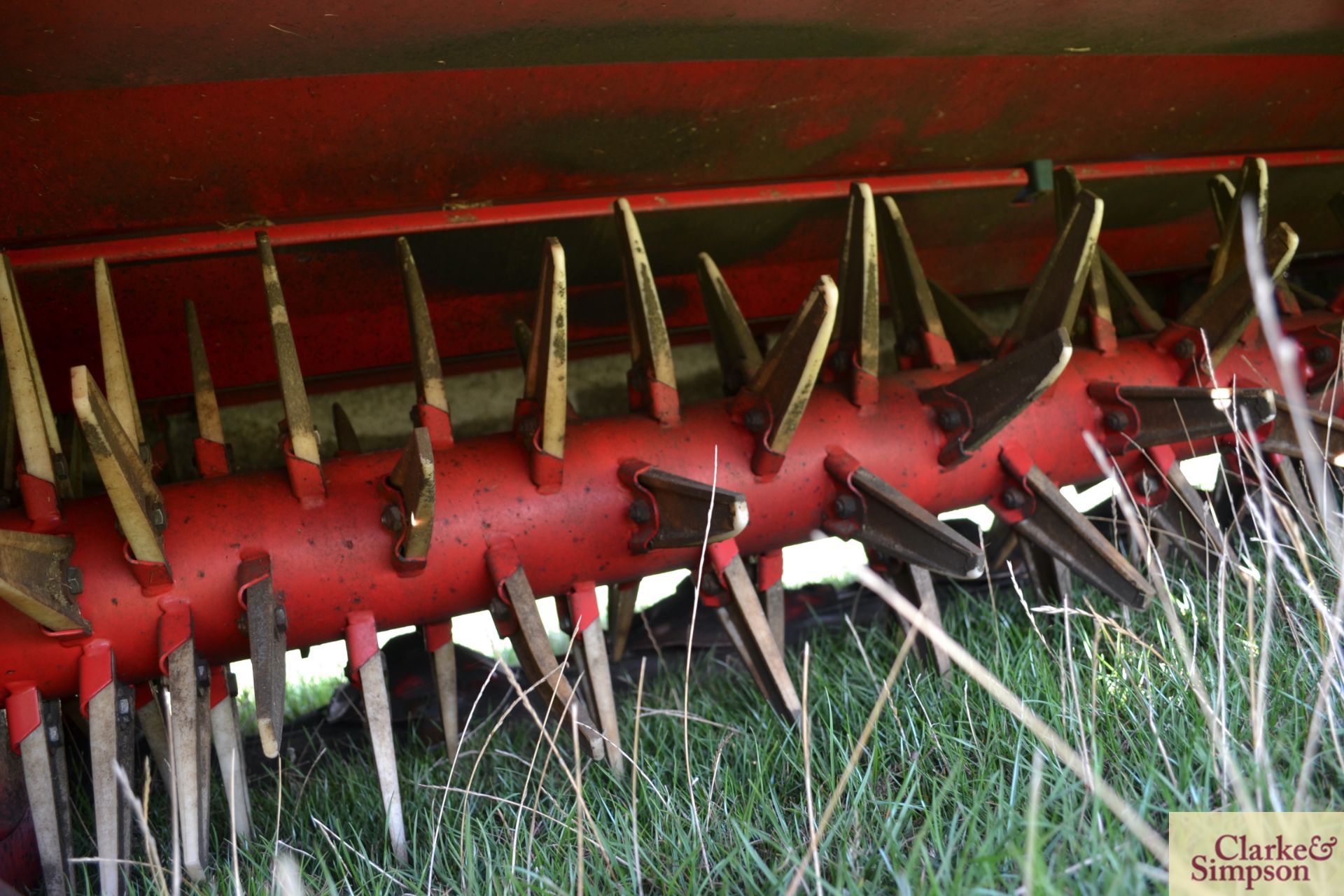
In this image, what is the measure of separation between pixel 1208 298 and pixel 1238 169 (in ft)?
2.09

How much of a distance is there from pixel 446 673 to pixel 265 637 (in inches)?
16.9

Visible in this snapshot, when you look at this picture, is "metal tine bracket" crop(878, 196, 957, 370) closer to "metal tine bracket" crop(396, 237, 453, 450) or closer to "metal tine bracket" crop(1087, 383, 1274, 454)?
"metal tine bracket" crop(1087, 383, 1274, 454)

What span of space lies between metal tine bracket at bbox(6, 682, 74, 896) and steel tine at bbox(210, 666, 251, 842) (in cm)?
22

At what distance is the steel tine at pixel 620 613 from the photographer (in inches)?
90.0

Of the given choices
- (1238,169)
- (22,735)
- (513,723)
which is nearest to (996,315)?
(1238,169)

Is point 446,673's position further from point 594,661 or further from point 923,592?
point 923,592

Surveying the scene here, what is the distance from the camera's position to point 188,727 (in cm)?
148

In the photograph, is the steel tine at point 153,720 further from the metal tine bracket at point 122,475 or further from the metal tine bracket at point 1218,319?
the metal tine bracket at point 1218,319

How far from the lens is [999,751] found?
1.48m

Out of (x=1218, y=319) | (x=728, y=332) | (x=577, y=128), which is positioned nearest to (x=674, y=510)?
(x=728, y=332)

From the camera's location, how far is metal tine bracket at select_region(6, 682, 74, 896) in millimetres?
1437

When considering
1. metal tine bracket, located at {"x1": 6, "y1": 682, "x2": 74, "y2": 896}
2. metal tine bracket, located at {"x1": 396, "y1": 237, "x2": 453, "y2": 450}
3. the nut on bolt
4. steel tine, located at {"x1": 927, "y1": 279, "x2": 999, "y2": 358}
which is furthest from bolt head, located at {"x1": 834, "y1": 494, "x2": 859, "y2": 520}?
metal tine bracket, located at {"x1": 6, "y1": 682, "x2": 74, "y2": 896}

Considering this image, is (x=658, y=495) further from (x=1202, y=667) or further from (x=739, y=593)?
(x=1202, y=667)

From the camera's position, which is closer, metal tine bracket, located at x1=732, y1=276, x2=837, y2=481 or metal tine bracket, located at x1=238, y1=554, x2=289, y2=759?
metal tine bracket, located at x1=238, y1=554, x2=289, y2=759
